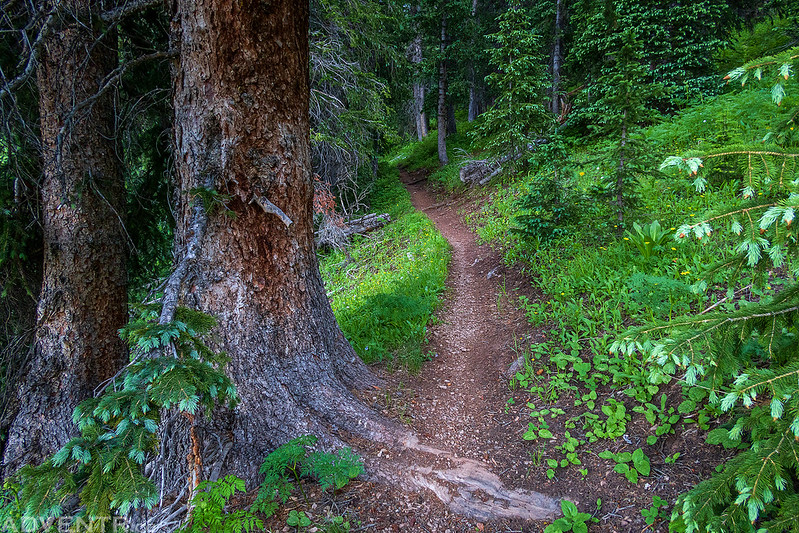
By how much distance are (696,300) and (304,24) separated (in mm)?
4657

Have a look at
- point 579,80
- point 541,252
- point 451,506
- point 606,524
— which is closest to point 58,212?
point 451,506

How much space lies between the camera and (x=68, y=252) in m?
3.50

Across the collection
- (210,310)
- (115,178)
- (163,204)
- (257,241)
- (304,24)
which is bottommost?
(210,310)

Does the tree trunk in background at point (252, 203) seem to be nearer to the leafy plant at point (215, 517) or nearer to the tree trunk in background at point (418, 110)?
the leafy plant at point (215, 517)

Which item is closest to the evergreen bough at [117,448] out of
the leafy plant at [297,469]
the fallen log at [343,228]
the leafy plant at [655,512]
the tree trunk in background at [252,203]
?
the leafy plant at [297,469]

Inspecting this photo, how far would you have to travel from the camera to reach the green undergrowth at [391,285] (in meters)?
5.06

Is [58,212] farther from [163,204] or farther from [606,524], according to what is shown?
[606,524]

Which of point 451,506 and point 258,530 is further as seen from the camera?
point 451,506

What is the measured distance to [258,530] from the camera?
242 cm

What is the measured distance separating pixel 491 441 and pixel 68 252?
4.30m

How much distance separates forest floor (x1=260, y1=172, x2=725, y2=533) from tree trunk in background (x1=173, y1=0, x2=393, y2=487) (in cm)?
57

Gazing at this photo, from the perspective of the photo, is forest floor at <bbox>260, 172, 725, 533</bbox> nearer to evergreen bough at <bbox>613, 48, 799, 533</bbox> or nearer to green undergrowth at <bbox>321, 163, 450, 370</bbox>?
green undergrowth at <bbox>321, 163, 450, 370</bbox>

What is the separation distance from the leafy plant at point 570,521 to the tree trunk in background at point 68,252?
4.12m

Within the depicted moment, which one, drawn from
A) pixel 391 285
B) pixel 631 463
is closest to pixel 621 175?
pixel 631 463
